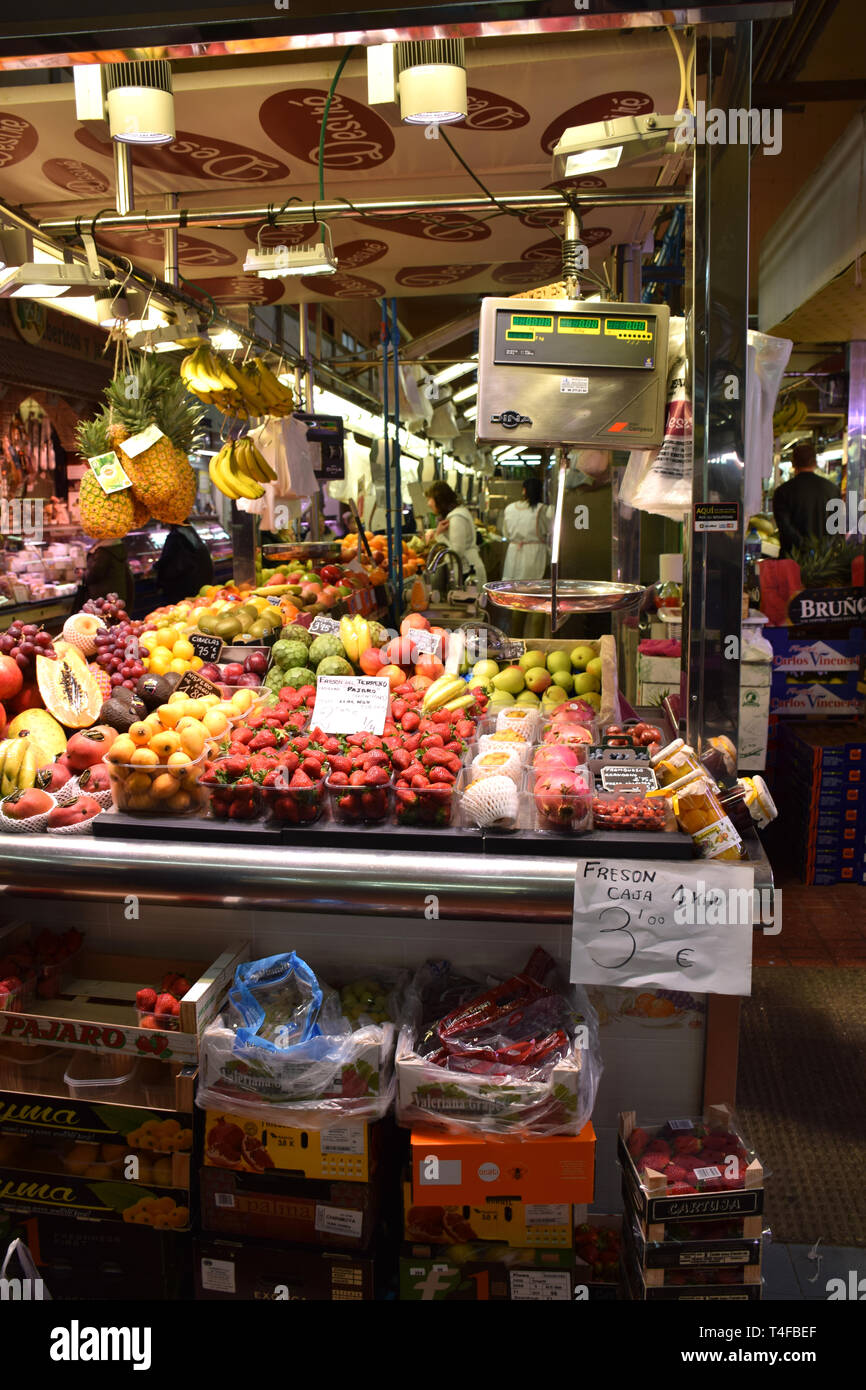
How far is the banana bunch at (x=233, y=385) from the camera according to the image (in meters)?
4.28

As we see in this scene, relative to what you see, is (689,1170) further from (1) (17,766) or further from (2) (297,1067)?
(1) (17,766)

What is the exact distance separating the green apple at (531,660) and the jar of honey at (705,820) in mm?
1196

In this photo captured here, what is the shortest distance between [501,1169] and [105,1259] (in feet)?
3.34

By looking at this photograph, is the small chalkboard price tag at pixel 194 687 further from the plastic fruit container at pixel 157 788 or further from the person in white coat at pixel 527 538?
the person in white coat at pixel 527 538

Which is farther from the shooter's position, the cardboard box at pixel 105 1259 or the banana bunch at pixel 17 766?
the banana bunch at pixel 17 766

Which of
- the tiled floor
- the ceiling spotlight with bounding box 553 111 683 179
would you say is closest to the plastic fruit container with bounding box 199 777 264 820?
the ceiling spotlight with bounding box 553 111 683 179

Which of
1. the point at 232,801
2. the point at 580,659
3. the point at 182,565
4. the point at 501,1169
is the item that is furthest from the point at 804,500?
the point at 501,1169

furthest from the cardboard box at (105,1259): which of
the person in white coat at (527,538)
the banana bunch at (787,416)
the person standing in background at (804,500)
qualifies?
the banana bunch at (787,416)

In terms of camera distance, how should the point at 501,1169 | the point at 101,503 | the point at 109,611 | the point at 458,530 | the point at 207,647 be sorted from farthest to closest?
1. the point at 458,530
2. the point at 109,611
3. the point at 101,503
4. the point at 207,647
5. the point at 501,1169

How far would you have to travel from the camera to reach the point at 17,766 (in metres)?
2.73

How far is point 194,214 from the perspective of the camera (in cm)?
316

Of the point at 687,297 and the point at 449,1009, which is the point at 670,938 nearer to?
the point at 449,1009

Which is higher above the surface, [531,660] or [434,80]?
[434,80]

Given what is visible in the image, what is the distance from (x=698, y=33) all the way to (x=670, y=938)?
2244 mm
